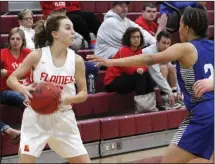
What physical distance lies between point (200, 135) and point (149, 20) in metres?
4.00

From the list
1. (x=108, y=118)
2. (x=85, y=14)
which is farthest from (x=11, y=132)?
(x=85, y=14)

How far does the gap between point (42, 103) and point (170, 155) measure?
918mm

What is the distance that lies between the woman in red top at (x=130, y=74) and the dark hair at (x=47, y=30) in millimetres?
1968

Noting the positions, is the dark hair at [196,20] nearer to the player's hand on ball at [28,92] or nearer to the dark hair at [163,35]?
the player's hand on ball at [28,92]

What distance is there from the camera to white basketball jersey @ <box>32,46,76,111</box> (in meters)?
3.56

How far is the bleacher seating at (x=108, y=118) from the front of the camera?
5.27 metres

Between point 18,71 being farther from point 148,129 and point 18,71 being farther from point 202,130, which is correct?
point 148,129

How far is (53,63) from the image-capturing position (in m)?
3.59

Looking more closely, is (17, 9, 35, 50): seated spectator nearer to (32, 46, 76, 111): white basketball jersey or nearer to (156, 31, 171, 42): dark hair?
(156, 31, 171, 42): dark hair

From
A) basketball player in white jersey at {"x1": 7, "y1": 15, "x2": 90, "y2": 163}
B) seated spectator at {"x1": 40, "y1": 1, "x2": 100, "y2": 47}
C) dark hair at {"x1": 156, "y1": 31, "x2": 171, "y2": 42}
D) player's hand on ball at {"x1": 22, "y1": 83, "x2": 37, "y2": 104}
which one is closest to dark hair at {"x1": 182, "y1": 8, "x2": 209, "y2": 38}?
basketball player in white jersey at {"x1": 7, "y1": 15, "x2": 90, "y2": 163}

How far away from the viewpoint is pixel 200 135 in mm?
3115

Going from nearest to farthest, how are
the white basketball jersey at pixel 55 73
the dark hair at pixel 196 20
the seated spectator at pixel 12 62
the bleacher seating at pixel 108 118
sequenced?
the dark hair at pixel 196 20
the white basketball jersey at pixel 55 73
the seated spectator at pixel 12 62
the bleacher seating at pixel 108 118

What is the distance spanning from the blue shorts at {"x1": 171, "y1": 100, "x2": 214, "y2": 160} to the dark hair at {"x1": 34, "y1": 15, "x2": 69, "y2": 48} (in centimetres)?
125

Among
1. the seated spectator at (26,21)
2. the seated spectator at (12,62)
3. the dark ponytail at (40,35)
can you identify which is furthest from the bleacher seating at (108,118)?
the dark ponytail at (40,35)
